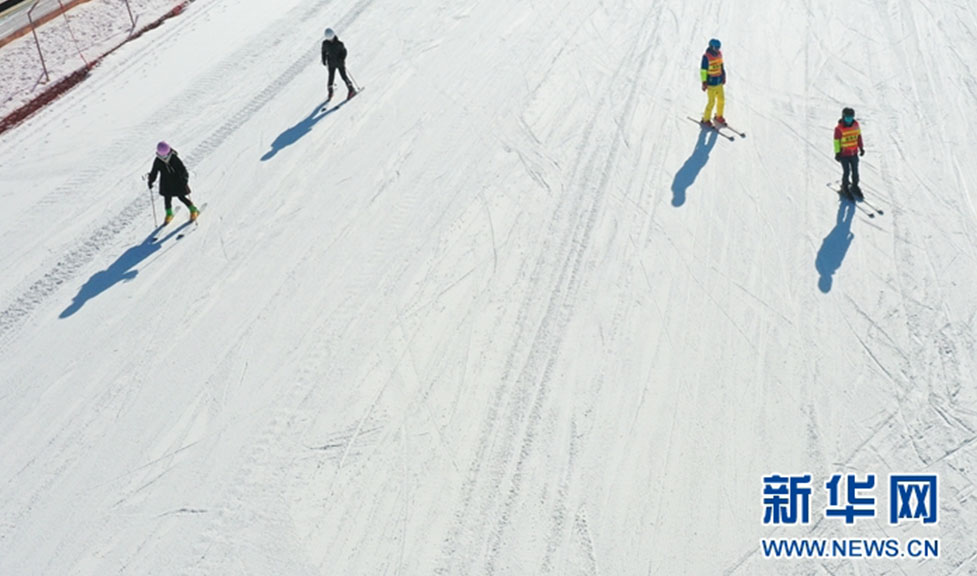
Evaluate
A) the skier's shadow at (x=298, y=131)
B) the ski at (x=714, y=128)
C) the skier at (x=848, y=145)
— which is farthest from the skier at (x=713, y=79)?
the skier's shadow at (x=298, y=131)

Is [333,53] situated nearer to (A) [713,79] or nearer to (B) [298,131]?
(B) [298,131]

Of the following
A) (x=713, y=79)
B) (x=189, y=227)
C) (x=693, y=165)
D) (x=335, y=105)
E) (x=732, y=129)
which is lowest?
A: (x=693, y=165)

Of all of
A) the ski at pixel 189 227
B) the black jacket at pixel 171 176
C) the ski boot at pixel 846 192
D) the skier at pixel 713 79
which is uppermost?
the black jacket at pixel 171 176

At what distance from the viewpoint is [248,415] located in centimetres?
999

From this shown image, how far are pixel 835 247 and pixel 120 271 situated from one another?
34.0ft

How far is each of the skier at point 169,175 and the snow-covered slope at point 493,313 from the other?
1.94ft

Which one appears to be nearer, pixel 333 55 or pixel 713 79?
pixel 713 79

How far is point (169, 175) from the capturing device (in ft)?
41.5

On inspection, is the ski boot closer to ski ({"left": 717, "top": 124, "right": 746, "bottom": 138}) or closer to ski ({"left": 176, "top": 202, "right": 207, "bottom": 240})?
ski ({"left": 717, "top": 124, "right": 746, "bottom": 138})

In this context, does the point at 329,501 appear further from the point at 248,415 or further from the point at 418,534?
the point at 248,415

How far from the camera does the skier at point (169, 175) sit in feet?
41.1

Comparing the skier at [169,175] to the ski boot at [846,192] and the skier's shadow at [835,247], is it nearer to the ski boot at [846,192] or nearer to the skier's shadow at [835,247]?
the skier's shadow at [835,247]

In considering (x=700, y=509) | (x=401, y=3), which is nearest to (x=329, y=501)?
(x=700, y=509)

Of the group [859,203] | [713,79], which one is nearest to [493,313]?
[859,203]
